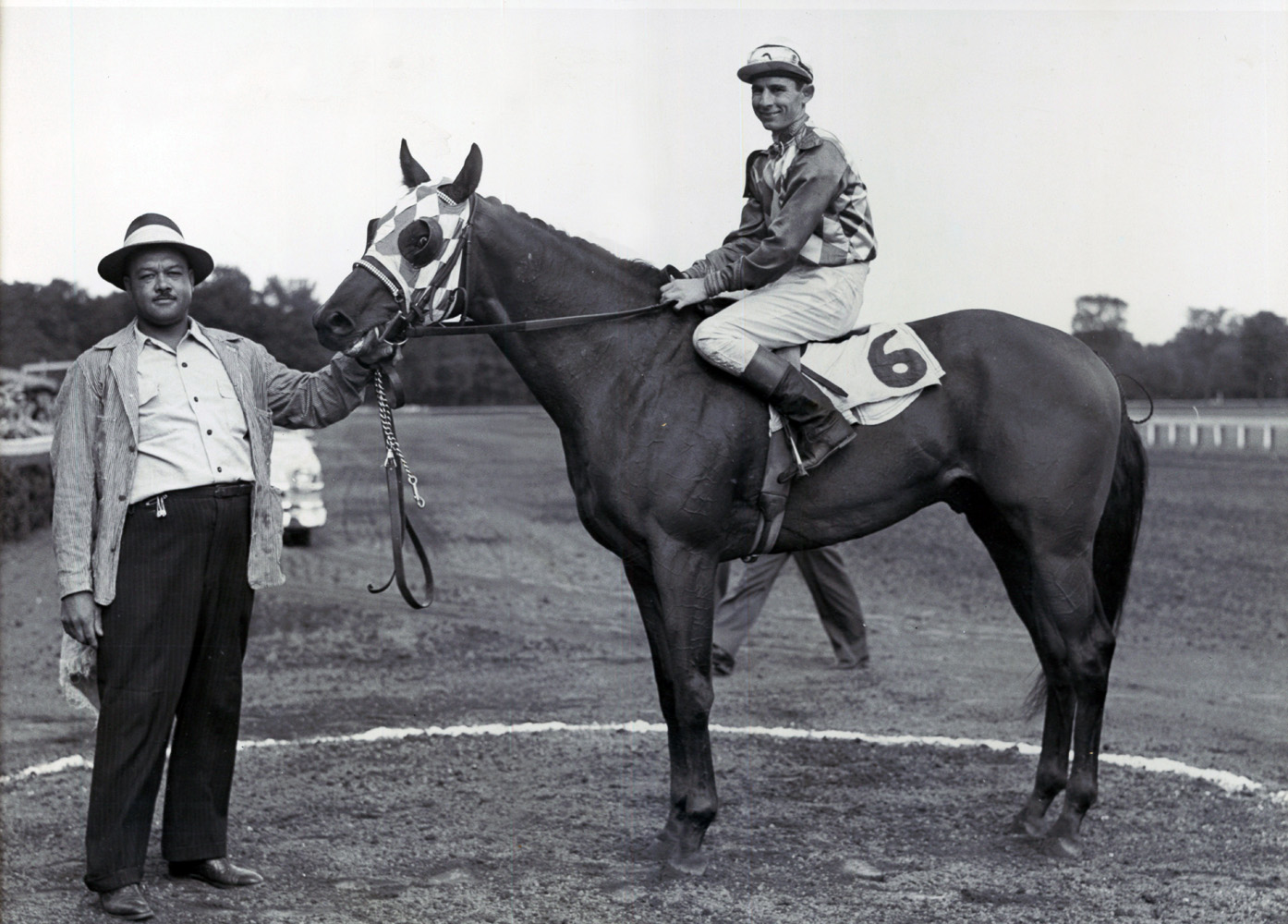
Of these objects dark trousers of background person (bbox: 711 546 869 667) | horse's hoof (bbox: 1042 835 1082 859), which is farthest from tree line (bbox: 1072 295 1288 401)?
horse's hoof (bbox: 1042 835 1082 859)

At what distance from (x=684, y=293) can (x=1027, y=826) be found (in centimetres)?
236

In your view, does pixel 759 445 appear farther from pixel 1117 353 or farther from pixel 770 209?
pixel 1117 353

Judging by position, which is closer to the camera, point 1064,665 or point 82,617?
point 82,617

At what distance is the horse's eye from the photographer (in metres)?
4.36

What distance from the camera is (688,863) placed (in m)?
4.54

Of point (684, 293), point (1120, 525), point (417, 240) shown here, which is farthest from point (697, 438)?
point (1120, 525)

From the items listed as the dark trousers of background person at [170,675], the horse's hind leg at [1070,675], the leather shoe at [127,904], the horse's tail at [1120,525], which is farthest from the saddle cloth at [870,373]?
the leather shoe at [127,904]

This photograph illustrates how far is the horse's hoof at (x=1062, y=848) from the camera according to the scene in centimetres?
474

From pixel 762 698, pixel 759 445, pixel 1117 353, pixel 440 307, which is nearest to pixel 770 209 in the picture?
pixel 759 445

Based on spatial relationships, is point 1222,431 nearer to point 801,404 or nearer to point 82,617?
point 801,404

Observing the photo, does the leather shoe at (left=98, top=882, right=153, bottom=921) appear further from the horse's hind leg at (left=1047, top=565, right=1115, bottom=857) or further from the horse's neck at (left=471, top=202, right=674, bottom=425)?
the horse's hind leg at (left=1047, top=565, right=1115, bottom=857)

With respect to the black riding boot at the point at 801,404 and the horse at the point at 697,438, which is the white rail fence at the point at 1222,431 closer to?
the horse at the point at 697,438

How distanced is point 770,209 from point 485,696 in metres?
3.78

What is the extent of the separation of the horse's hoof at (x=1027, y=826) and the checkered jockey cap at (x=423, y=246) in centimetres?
283
